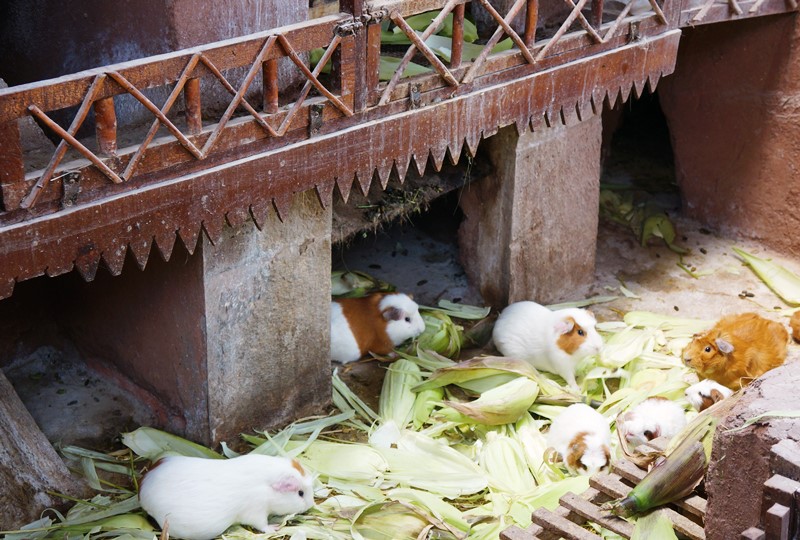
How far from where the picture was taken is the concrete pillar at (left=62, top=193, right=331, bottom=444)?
5.43 m

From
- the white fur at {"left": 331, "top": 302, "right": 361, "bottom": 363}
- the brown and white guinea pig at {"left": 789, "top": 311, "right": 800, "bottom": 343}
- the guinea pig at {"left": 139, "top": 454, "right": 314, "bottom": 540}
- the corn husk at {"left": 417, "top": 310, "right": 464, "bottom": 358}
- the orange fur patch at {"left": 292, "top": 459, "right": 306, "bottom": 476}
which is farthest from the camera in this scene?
the brown and white guinea pig at {"left": 789, "top": 311, "right": 800, "bottom": 343}

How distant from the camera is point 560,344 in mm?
6480

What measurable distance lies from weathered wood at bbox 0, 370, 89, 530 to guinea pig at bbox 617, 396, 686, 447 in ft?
9.18

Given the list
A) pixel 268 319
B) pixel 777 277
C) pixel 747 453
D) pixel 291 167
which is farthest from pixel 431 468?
pixel 777 277

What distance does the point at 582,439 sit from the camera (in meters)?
5.62

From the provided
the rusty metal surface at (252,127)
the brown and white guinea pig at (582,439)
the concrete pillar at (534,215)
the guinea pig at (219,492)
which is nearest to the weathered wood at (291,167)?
the rusty metal surface at (252,127)

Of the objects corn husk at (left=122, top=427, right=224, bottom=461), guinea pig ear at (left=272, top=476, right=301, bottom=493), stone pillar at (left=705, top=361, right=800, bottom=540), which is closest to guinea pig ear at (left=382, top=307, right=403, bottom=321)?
corn husk at (left=122, top=427, right=224, bottom=461)

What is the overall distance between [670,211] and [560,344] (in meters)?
2.79

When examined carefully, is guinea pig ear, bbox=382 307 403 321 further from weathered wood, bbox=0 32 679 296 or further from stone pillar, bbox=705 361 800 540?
stone pillar, bbox=705 361 800 540

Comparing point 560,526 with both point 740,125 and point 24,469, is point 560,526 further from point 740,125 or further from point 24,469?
point 740,125

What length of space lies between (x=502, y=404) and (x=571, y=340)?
687mm

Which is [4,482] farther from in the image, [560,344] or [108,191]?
[560,344]

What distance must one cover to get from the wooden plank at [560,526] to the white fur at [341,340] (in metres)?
1.97

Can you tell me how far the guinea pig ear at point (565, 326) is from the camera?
647 centimetres
